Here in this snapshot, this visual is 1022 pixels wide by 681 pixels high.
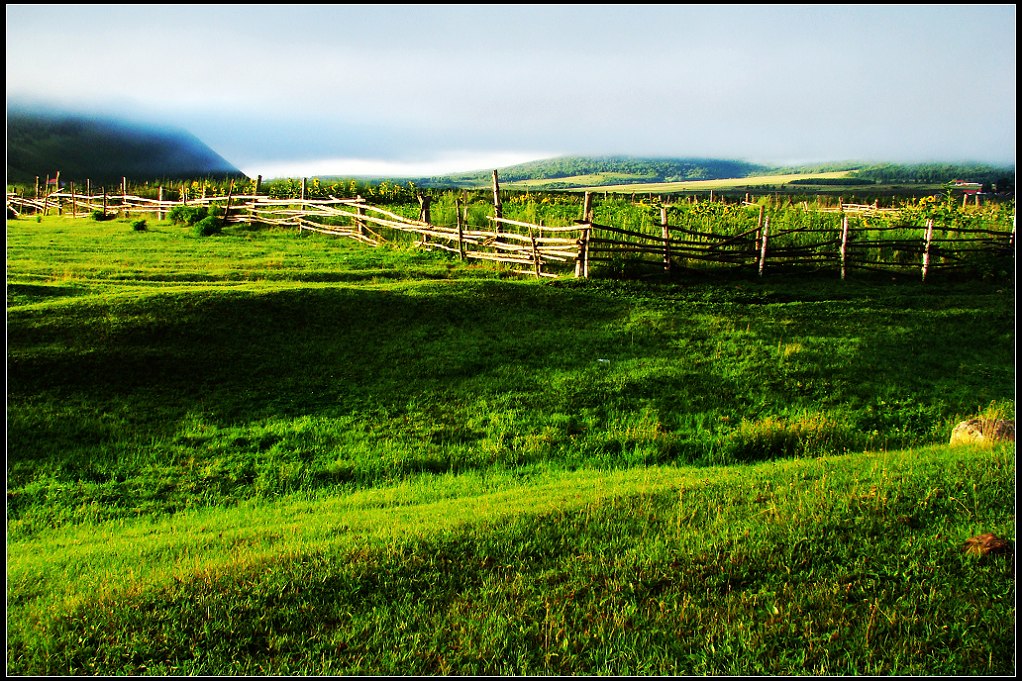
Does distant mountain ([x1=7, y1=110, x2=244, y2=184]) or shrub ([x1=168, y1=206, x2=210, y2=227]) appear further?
distant mountain ([x1=7, y1=110, x2=244, y2=184])

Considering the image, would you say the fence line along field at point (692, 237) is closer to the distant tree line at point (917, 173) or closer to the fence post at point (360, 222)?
the fence post at point (360, 222)

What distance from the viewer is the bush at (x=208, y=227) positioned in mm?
25453

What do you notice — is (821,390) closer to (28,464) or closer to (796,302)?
(796,302)

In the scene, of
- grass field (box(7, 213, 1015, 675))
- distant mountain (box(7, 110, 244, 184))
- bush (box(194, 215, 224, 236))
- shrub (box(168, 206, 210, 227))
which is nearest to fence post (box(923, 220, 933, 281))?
grass field (box(7, 213, 1015, 675))

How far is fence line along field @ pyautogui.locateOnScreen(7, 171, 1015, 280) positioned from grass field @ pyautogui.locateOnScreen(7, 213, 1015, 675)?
2.66m

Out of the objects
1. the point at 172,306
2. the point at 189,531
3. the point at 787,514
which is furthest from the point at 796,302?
the point at 189,531

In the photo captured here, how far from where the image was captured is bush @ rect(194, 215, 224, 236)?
83.5 ft

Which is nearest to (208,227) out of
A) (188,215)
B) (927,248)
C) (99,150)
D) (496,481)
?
(188,215)

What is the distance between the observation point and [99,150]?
9425cm

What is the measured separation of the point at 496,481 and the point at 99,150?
10526cm

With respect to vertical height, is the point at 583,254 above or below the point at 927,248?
below

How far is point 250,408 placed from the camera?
940cm

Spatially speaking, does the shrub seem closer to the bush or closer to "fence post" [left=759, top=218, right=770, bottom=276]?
the bush

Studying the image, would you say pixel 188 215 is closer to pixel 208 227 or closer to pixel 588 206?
pixel 208 227
